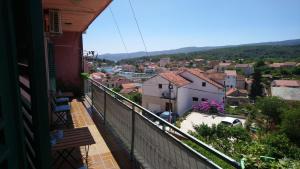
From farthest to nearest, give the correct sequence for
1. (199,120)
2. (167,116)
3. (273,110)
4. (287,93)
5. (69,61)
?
(287,93) < (273,110) < (167,116) < (199,120) < (69,61)

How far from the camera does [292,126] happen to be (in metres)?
21.3

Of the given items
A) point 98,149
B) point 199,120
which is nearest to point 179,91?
point 199,120

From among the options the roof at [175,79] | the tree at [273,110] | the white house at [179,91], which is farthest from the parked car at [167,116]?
the tree at [273,110]

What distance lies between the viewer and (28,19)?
107 cm

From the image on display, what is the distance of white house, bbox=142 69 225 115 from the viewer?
28.6m

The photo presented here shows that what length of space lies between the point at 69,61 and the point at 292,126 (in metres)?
20.7

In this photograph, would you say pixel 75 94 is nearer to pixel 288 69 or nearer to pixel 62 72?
pixel 62 72

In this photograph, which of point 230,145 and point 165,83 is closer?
point 230,145

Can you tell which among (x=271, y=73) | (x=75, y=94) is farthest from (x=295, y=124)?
(x=271, y=73)

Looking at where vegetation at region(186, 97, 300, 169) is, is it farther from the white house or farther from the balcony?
the balcony

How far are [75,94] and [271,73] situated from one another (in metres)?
79.4

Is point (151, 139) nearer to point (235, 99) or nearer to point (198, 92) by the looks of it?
point (198, 92)

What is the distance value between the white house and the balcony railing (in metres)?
24.4

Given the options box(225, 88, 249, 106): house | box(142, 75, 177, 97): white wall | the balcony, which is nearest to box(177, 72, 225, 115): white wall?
the balcony
